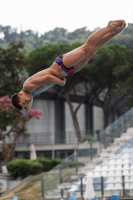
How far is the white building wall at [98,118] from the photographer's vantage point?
173ft

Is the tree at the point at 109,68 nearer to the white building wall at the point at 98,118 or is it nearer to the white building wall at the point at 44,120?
the white building wall at the point at 44,120

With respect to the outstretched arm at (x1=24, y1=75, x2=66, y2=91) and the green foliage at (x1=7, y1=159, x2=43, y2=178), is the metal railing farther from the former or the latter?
the outstretched arm at (x1=24, y1=75, x2=66, y2=91)

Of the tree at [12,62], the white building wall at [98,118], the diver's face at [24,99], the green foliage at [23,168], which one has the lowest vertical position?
the green foliage at [23,168]

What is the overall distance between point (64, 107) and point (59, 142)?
15.8 ft

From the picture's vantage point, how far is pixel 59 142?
46188mm

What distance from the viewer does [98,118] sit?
53562 millimetres

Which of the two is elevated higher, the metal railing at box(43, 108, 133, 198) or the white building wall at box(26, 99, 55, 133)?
the white building wall at box(26, 99, 55, 133)

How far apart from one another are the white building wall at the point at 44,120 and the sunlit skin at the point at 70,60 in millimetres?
38700

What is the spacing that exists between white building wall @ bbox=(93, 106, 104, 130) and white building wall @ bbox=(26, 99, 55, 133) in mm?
5179

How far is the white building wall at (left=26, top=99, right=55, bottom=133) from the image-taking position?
1887 inches

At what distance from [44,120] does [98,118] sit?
6.86 m

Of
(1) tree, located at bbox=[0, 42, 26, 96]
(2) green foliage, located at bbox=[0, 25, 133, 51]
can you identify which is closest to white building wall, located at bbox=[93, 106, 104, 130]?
(1) tree, located at bbox=[0, 42, 26, 96]

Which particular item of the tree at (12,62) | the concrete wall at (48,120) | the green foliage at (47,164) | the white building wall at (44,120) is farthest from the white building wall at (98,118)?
the tree at (12,62)

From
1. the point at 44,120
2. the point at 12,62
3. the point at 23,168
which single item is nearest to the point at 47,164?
the point at 23,168
